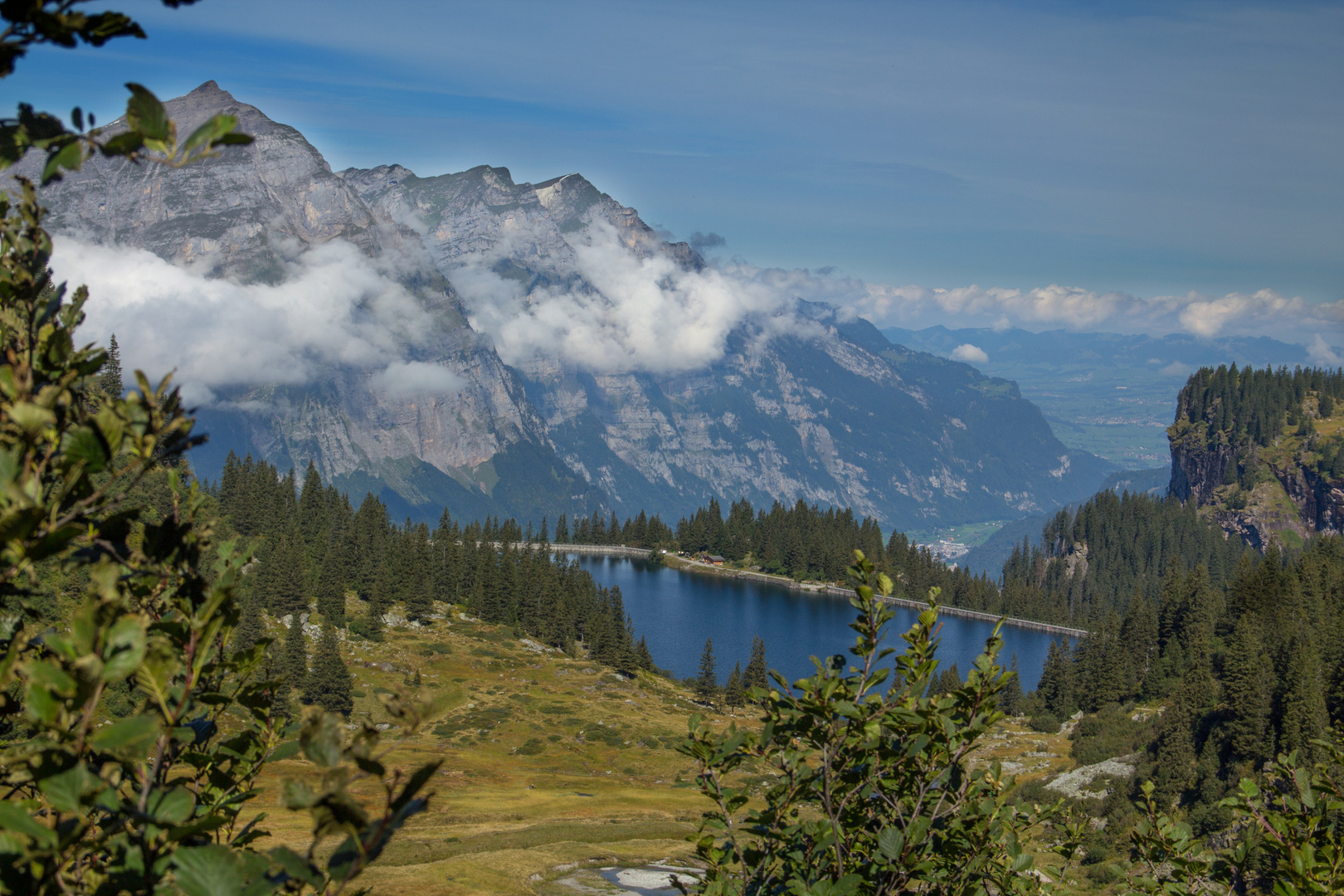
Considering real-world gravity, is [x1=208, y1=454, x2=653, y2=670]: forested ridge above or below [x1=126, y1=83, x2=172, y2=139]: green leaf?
below

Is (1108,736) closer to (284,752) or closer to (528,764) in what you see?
(528,764)

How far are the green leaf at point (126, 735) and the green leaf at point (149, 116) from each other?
1.78 metres

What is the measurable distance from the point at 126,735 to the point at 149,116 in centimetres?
190

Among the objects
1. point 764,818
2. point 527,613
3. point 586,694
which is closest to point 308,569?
point 527,613

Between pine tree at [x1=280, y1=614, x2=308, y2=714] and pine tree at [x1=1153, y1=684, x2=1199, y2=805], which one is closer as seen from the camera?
pine tree at [x1=1153, y1=684, x2=1199, y2=805]

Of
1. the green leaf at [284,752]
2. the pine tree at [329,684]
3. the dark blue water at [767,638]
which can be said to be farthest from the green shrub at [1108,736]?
the green leaf at [284,752]

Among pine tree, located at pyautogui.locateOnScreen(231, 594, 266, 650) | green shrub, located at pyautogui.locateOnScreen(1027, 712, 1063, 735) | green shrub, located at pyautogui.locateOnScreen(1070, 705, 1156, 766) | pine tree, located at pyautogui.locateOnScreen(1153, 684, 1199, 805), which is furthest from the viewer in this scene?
green shrub, located at pyautogui.locateOnScreen(1027, 712, 1063, 735)

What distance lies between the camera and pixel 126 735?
2.54 m

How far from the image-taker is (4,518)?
8.38ft

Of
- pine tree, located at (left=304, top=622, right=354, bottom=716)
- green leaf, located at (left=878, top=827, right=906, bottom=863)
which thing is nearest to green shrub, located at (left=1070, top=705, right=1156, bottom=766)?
pine tree, located at (left=304, top=622, right=354, bottom=716)

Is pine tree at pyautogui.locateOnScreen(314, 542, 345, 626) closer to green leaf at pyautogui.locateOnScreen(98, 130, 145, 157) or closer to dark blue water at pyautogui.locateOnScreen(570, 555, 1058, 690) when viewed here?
dark blue water at pyautogui.locateOnScreen(570, 555, 1058, 690)

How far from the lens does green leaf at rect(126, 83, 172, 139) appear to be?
8.90 ft

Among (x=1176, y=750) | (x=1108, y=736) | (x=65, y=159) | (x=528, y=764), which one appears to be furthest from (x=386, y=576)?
(x=65, y=159)

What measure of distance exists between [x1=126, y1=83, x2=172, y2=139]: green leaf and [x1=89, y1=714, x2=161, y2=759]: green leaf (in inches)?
70.0
